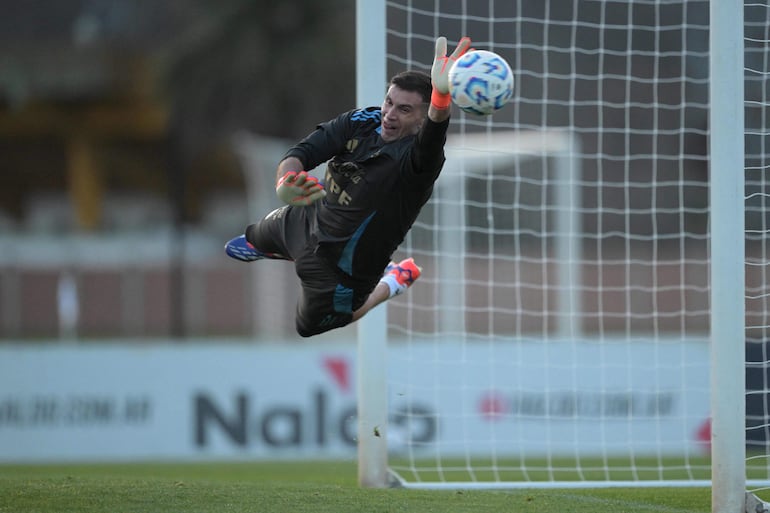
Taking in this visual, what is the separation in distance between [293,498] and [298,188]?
1.91 metres

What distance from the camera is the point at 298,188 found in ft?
20.4

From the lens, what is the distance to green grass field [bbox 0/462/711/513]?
21.8 ft

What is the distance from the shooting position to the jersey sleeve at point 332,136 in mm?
6645

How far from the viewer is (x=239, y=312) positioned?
92.5 ft

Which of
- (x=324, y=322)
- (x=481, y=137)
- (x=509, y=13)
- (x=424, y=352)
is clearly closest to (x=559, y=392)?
(x=424, y=352)

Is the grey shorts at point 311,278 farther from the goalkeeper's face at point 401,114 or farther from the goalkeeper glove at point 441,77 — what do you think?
the goalkeeper glove at point 441,77

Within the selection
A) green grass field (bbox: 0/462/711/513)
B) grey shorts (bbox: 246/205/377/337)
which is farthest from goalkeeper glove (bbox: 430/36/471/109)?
green grass field (bbox: 0/462/711/513)

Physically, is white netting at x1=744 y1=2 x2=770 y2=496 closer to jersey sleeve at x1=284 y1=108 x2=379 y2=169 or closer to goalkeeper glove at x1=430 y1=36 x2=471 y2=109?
jersey sleeve at x1=284 y1=108 x2=379 y2=169

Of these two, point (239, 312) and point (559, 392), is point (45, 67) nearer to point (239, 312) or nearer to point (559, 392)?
point (239, 312)

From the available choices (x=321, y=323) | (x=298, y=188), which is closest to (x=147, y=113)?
(x=321, y=323)

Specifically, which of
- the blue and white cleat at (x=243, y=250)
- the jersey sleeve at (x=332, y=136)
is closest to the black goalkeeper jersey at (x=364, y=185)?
the jersey sleeve at (x=332, y=136)

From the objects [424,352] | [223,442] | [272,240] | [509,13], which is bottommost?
[223,442]

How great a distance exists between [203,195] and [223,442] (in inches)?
1123

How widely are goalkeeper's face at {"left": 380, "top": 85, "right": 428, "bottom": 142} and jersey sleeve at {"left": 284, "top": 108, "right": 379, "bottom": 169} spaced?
0.17 m
